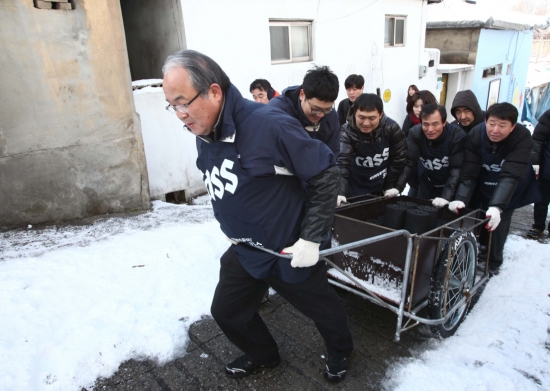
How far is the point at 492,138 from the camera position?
355 cm

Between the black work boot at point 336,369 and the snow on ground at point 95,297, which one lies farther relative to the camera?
the snow on ground at point 95,297

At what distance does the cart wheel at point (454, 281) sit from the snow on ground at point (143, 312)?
0.37 feet

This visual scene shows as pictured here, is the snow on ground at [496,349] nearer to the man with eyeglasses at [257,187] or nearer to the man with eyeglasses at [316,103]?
the man with eyeglasses at [257,187]

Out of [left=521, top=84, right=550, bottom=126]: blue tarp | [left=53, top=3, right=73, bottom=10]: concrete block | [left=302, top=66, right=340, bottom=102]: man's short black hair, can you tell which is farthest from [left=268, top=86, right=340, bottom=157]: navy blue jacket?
[left=521, top=84, right=550, bottom=126]: blue tarp

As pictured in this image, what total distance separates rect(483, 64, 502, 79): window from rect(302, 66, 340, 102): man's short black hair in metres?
14.1

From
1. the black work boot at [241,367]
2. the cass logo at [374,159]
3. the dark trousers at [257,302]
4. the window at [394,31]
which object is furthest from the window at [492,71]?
the black work boot at [241,367]

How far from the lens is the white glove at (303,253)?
1.97 meters

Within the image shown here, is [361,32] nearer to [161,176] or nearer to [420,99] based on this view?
[420,99]

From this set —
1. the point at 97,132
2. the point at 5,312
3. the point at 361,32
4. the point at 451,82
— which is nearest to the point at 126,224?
the point at 97,132

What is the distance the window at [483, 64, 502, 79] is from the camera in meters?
14.5

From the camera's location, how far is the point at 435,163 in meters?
3.90

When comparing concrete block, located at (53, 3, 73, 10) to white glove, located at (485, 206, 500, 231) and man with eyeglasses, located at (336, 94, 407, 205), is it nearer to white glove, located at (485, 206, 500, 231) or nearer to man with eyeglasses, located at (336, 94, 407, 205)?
man with eyeglasses, located at (336, 94, 407, 205)

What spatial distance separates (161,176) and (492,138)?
15.0ft

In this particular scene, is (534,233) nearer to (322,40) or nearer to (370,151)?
(370,151)
